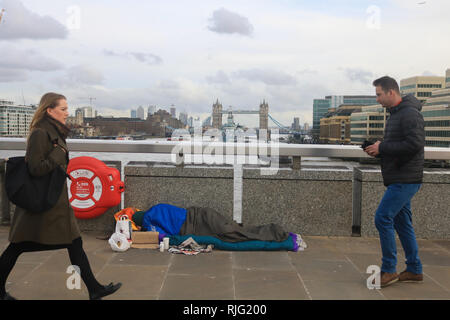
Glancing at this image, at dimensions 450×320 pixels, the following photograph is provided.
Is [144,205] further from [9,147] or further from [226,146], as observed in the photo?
[9,147]

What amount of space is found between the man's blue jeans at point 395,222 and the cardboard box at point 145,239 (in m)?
2.45

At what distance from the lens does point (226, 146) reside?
18.5 feet

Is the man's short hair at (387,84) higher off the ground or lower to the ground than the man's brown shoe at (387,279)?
higher

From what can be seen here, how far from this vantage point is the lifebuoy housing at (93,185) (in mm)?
5312

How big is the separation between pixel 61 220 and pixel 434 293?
3082 millimetres

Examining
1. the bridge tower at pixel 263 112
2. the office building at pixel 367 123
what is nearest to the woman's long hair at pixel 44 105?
the bridge tower at pixel 263 112

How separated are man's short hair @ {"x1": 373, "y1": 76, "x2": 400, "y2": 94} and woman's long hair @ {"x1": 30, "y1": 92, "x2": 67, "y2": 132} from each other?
2.63 metres

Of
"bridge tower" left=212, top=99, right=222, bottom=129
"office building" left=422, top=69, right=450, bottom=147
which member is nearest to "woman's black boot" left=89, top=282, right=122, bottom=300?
"bridge tower" left=212, top=99, right=222, bottom=129

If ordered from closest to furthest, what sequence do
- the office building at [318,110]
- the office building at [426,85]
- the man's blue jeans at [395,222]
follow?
the man's blue jeans at [395,222], the office building at [426,85], the office building at [318,110]

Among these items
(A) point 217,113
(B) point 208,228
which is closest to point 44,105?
(B) point 208,228

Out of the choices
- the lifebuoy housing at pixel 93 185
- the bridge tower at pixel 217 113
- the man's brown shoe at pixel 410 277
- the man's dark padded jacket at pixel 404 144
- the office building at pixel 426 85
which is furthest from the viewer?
the office building at pixel 426 85

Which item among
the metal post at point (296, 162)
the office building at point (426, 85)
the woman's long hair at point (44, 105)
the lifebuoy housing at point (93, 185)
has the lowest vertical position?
the lifebuoy housing at point (93, 185)

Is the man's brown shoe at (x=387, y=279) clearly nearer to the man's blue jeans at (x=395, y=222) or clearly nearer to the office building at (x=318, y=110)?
the man's blue jeans at (x=395, y=222)

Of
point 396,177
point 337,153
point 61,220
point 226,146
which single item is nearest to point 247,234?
point 226,146
